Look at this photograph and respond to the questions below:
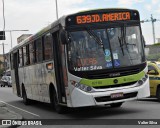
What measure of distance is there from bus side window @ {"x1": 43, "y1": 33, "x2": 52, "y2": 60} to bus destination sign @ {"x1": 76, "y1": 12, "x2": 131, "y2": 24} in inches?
75.9

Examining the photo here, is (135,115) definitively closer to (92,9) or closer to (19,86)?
(92,9)

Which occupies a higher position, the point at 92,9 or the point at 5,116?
the point at 92,9

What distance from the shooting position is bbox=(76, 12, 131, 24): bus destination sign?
12.9 metres

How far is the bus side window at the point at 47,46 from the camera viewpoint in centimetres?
1456

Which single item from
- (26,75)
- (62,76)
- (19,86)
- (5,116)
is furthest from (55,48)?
(19,86)

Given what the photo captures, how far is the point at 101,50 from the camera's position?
12.7 m

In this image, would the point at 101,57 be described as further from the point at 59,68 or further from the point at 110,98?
the point at 59,68

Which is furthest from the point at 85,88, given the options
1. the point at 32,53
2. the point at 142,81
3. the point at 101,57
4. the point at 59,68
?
the point at 32,53

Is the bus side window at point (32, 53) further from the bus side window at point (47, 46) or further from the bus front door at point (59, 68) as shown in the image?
the bus front door at point (59, 68)

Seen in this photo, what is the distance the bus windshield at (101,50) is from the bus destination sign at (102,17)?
29 cm

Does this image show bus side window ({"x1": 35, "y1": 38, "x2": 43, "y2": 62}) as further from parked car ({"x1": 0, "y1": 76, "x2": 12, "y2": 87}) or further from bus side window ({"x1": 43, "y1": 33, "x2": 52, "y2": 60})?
parked car ({"x1": 0, "y1": 76, "x2": 12, "y2": 87})

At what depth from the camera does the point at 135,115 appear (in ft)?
42.1

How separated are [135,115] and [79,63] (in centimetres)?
224

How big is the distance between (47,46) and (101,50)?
284 cm
